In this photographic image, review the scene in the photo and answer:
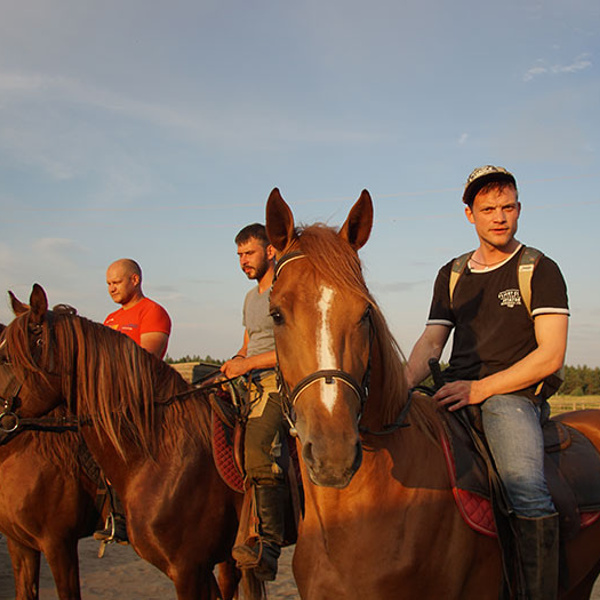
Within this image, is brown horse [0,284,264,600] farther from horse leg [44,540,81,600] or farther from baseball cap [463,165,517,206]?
baseball cap [463,165,517,206]

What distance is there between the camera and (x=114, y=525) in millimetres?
4469

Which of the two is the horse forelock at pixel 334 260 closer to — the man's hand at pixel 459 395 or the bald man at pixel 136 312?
the man's hand at pixel 459 395

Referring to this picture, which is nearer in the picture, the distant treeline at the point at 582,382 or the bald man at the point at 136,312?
the bald man at the point at 136,312

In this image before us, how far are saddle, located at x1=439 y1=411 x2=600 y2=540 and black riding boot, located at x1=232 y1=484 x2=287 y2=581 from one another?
1.51m

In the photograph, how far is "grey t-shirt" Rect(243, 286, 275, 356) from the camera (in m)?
4.32

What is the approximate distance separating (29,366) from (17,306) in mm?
1083

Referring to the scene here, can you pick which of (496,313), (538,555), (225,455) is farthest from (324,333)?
(225,455)

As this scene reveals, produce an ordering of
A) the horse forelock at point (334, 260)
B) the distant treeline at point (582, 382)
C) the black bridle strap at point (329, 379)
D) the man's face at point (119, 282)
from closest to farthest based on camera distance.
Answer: the black bridle strap at point (329, 379), the horse forelock at point (334, 260), the man's face at point (119, 282), the distant treeline at point (582, 382)

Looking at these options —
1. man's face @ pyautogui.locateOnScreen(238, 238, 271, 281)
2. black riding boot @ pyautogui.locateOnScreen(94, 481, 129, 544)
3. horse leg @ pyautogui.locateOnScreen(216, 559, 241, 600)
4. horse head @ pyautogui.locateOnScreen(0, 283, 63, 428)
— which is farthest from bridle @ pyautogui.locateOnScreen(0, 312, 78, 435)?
horse leg @ pyautogui.locateOnScreen(216, 559, 241, 600)

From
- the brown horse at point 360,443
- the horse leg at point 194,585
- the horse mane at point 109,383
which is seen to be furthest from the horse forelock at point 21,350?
the brown horse at point 360,443

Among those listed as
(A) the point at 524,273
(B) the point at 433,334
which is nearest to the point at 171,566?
(B) the point at 433,334

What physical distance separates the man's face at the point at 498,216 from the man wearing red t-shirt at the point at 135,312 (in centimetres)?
320

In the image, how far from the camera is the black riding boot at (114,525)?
4441mm

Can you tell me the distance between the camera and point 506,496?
2629mm
